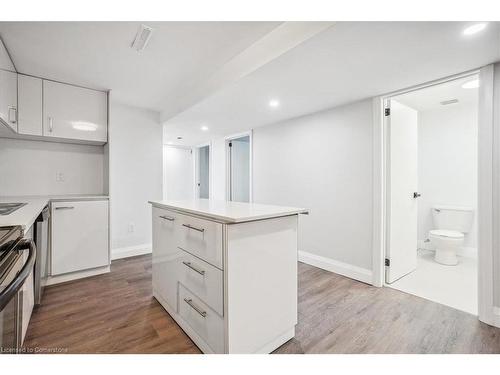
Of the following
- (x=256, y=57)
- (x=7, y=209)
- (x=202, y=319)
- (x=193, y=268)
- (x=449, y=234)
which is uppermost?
(x=256, y=57)

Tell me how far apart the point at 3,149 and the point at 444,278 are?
5.07m

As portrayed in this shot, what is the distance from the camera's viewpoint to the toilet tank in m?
3.26

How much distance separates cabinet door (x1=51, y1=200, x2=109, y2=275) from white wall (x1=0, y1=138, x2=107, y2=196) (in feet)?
1.82

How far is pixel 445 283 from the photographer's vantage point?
2.50 metres

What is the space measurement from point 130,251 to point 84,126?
1750 mm

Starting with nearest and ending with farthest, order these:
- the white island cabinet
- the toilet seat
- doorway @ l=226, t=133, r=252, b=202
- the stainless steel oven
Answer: the stainless steel oven, the white island cabinet, the toilet seat, doorway @ l=226, t=133, r=252, b=202

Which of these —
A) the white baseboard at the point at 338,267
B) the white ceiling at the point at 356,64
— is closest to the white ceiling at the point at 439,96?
the white ceiling at the point at 356,64

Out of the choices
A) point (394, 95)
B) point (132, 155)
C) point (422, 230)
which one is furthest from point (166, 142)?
point (422, 230)

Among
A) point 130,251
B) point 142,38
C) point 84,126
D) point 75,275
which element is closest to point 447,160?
point 142,38

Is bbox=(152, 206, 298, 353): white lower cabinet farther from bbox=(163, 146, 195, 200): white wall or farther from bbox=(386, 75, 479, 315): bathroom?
bbox=(163, 146, 195, 200): white wall

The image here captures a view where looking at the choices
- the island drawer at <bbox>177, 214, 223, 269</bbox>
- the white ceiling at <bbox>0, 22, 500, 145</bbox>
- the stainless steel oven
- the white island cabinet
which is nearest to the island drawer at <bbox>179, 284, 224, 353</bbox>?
the white island cabinet

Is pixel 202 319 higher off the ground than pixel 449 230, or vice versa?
pixel 449 230

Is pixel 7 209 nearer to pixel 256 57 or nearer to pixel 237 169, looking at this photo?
pixel 256 57
